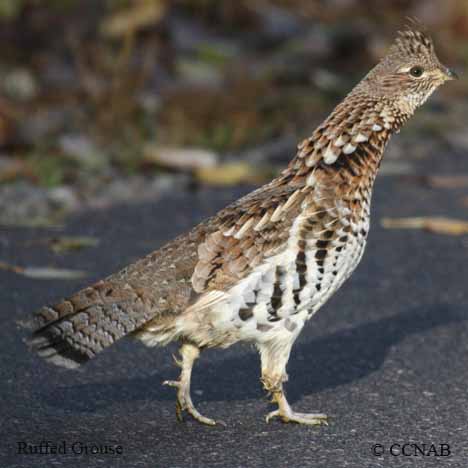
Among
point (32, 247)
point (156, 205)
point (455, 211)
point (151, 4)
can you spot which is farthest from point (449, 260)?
point (151, 4)

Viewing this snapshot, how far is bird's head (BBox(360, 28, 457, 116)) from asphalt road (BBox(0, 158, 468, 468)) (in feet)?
4.12

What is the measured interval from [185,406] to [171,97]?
513cm

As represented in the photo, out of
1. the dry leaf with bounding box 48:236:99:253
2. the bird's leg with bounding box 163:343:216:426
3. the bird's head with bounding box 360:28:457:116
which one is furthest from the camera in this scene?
the dry leaf with bounding box 48:236:99:253

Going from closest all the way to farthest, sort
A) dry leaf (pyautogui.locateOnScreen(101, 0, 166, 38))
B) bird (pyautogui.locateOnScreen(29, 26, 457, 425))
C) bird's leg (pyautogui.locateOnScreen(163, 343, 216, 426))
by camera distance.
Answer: bird (pyautogui.locateOnScreen(29, 26, 457, 425)), bird's leg (pyautogui.locateOnScreen(163, 343, 216, 426)), dry leaf (pyautogui.locateOnScreen(101, 0, 166, 38))

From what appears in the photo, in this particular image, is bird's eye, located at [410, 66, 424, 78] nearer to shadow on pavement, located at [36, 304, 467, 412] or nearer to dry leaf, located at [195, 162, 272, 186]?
shadow on pavement, located at [36, 304, 467, 412]

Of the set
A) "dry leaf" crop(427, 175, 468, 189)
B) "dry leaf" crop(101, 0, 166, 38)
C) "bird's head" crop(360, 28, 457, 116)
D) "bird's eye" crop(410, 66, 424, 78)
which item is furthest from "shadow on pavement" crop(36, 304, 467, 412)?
"dry leaf" crop(101, 0, 166, 38)

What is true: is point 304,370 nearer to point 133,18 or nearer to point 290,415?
point 290,415

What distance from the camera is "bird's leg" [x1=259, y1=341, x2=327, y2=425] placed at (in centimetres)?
501

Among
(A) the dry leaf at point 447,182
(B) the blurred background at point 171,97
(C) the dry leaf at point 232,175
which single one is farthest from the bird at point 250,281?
(A) the dry leaf at point 447,182

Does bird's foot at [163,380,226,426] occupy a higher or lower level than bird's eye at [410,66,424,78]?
lower

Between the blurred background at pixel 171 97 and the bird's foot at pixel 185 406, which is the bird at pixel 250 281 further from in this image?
the blurred background at pixel 171 97

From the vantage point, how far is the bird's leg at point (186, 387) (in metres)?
4.99

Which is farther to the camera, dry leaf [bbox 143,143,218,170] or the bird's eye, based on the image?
dry leaf [bbox 143,143,218,170]

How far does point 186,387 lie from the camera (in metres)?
5.06
